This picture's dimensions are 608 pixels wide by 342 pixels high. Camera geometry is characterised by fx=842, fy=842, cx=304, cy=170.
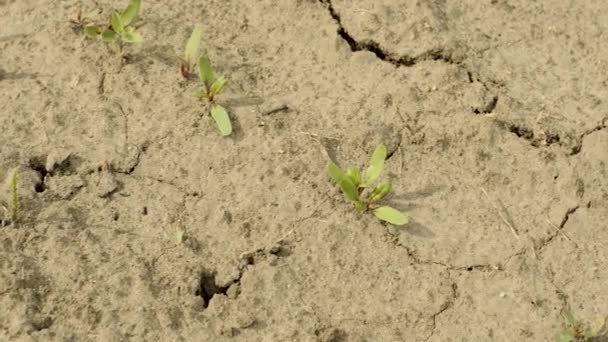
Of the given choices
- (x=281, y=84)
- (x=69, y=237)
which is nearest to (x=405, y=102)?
(x=281, y=84)

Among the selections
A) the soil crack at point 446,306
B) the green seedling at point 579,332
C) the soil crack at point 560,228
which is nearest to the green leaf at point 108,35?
the soil crack at point 446,306

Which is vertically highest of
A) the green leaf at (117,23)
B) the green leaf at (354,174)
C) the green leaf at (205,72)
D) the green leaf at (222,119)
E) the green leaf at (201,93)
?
the green leaf at (117,23)

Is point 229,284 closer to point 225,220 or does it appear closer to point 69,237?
point 225,220

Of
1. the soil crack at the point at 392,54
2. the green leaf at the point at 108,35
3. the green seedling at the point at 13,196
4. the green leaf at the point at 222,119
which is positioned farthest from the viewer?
the soil crack at the point at 392,54

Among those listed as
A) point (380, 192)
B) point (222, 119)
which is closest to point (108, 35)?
point (222, 119)

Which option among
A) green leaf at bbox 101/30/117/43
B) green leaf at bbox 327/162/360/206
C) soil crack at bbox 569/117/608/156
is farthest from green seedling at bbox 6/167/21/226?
soil crack at bbox 569/117/608/156

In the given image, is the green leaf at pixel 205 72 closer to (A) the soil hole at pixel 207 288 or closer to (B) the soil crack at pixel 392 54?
(B) the soil crack at pixel 392 54
